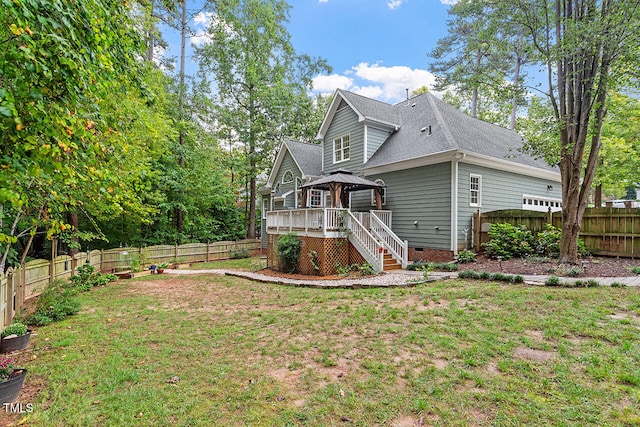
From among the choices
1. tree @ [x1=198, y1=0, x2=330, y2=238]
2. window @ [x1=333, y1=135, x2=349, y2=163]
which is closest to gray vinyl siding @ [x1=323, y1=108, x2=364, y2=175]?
window @ [x1=333, y1=135, x2=349, y2=163]

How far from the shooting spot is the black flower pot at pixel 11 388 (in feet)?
9.55

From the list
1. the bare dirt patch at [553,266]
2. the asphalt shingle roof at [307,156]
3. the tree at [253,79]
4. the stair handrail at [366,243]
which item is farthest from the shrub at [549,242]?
the tree at [253,79]

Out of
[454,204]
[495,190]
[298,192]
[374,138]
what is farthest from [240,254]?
[495,190]

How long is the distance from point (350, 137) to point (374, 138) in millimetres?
1229

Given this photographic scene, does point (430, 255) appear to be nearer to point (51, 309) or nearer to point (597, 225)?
point (597, 225)

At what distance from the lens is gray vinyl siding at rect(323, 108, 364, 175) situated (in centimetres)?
1375

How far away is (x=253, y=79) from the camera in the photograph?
2020cm

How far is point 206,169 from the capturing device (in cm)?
1898

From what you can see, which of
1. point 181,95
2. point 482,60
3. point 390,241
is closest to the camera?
point 390,241

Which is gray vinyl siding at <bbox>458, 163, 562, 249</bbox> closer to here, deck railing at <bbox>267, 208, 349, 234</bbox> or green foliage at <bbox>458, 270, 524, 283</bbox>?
green foliage at <bbox>458, 270, 524, 283</bbox>

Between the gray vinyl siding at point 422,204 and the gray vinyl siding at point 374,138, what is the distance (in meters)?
1.58

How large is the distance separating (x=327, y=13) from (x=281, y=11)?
715cm

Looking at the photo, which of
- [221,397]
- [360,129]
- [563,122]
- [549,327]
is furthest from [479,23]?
[221,397]

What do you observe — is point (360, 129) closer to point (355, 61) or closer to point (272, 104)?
point (272, 104)
